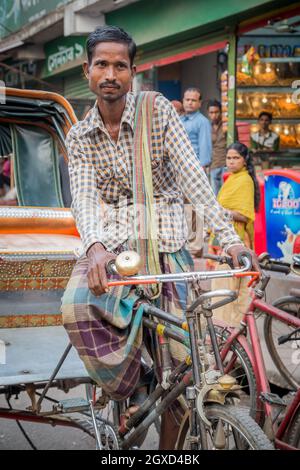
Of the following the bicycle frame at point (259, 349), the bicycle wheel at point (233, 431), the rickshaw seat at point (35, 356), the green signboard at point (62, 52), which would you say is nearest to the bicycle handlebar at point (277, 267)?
the bicycle frame at point (259, 349)

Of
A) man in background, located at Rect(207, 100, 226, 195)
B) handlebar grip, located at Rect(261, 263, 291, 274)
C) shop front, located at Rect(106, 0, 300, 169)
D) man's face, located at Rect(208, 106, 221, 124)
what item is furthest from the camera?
man's face, located at Rect(208, 106, 221, 124)

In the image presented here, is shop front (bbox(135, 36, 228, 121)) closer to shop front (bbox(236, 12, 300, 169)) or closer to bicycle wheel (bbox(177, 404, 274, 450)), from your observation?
shop front (bbox(236, 12, 300, 169))

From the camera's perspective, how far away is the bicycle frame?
3639 millimetres

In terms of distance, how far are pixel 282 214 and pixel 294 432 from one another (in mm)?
3711

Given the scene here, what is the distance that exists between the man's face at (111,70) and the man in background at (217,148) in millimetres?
7125

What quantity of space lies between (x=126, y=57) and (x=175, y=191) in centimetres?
58

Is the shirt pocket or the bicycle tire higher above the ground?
the shirt pocket

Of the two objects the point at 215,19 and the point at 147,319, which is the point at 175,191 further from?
the point at 215,19

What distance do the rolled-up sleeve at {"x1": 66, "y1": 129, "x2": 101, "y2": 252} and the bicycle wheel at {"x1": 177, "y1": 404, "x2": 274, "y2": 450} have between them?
84 cm


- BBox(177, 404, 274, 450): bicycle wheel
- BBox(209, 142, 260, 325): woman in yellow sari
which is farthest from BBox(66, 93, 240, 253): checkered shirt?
BBox(209, 142, 260, 325): woman in yellow sari

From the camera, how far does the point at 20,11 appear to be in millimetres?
18234

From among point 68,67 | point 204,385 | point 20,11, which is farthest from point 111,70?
point 20,11

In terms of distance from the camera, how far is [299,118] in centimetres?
999
